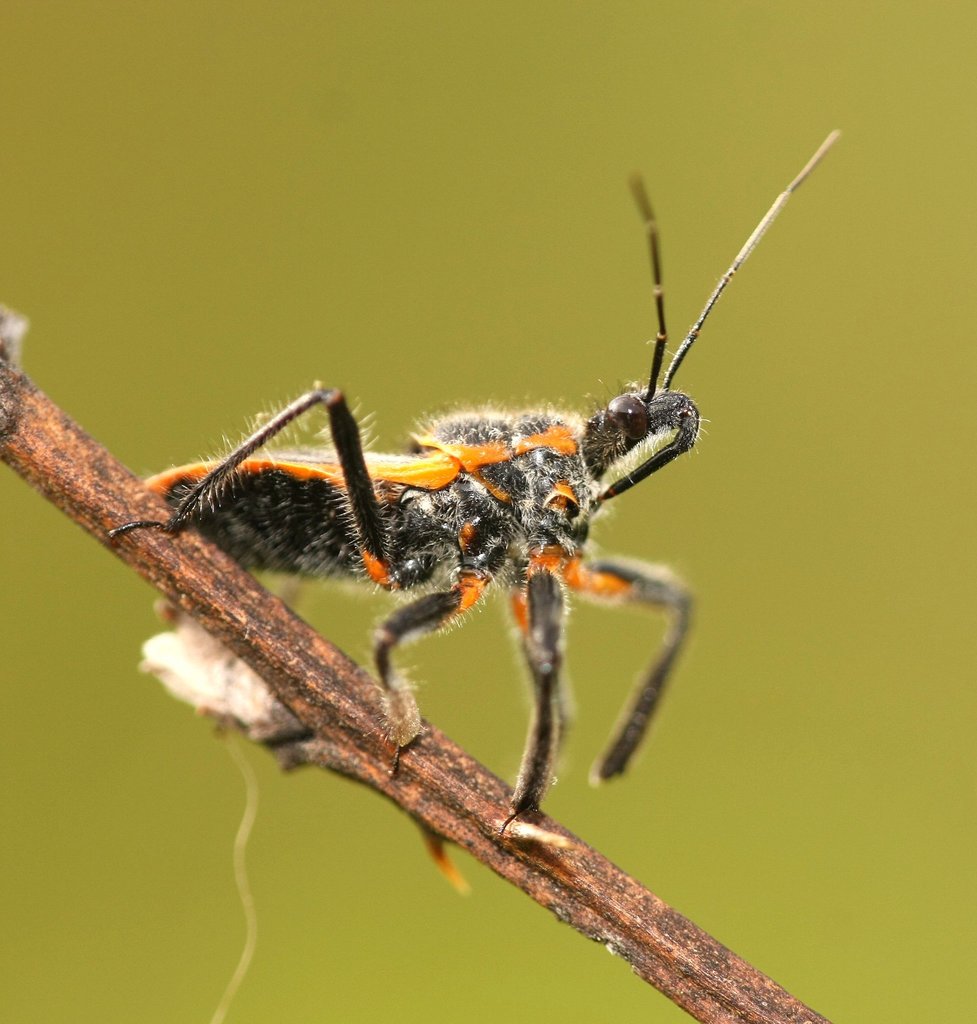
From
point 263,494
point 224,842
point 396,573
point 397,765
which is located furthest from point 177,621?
point 224,842

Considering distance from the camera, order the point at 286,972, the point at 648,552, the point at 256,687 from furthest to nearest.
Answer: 1. the point at 648,552
2. the point at 286,972
3. the point at 256,687

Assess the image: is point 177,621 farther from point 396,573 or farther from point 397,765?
point 397,765

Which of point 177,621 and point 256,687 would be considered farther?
point 177,621

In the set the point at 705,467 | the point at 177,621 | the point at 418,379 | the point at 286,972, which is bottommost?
the point at 286,972

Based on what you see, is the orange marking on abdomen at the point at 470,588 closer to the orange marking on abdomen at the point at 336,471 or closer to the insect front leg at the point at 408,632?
the insect front leg at the point at 408,632

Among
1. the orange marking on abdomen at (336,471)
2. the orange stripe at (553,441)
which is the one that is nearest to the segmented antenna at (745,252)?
the orange stripe at (553,441)

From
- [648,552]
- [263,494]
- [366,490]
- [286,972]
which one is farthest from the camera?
[648,552]
